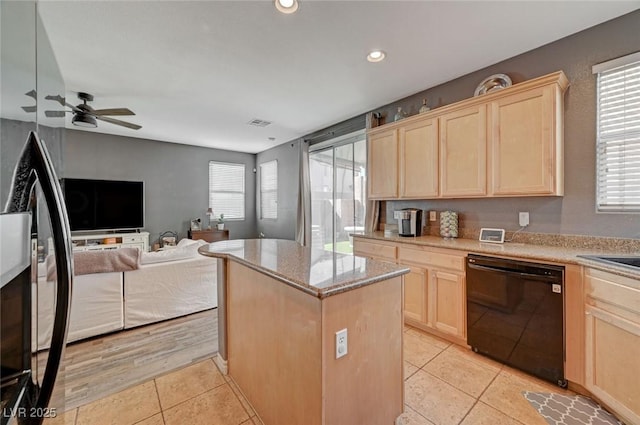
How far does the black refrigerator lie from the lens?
0.54 metres

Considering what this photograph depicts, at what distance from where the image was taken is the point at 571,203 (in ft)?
7.79

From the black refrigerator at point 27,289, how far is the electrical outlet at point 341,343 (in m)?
0.98

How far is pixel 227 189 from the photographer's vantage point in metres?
6.76

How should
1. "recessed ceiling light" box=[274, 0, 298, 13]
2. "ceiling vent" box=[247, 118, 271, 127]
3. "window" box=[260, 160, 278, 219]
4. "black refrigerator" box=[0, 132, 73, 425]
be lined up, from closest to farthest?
"black refrigerator" box=[0, 132, 73, 425]
"recessed ceiling light" box=[274, 0, 298, 13]
"ceiling vent" box=[247, 118, 271, 127]
"window" box=[260, 160, 278, 219]

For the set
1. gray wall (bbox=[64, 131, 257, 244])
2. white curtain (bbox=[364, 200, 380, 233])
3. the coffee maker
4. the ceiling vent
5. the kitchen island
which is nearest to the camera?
the kitchen island

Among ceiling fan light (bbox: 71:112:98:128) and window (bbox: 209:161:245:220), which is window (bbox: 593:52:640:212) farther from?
window (bbox: 209:161:245:220)

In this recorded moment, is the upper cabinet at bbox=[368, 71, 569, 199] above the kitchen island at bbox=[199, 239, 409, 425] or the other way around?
above

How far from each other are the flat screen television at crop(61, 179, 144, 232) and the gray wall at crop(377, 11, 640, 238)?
241 inches

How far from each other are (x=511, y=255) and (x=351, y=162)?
114 inches

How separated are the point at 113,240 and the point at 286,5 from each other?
16.9 feet

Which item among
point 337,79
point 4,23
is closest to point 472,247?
point 337,79

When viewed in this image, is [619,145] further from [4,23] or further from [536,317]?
[4,23]

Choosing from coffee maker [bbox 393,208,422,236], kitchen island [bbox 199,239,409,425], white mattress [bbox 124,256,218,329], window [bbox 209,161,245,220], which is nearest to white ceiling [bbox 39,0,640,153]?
coffee maker [bbox 393,208,422,236]

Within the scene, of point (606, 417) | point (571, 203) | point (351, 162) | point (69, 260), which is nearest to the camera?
point (69, 260)
